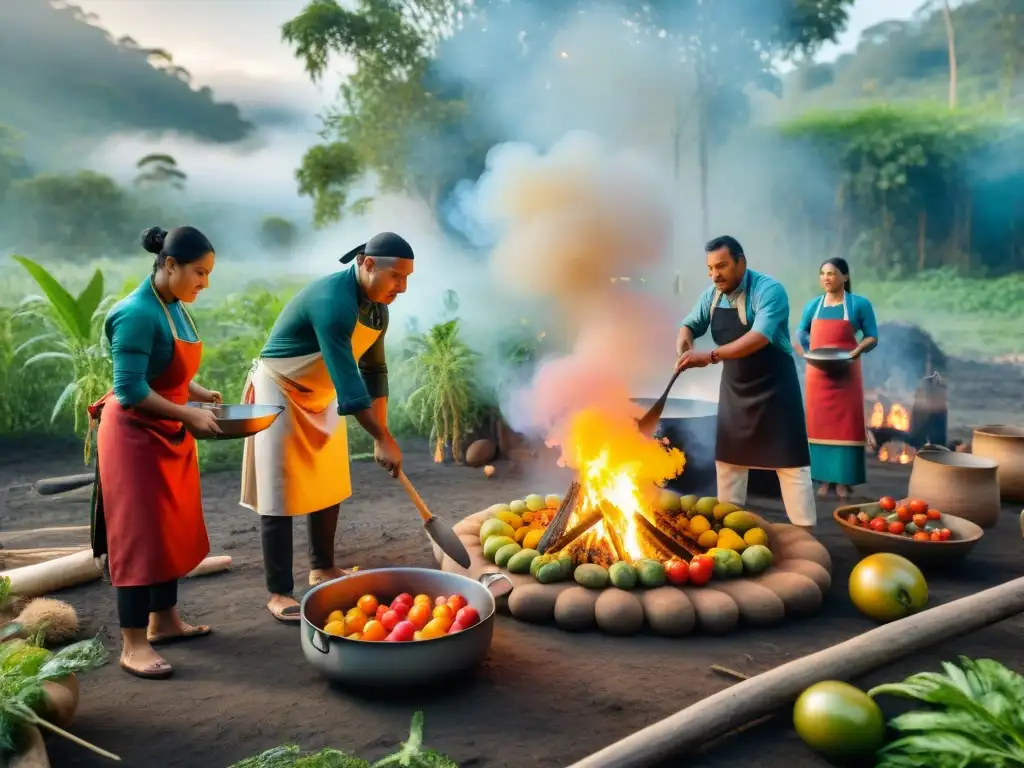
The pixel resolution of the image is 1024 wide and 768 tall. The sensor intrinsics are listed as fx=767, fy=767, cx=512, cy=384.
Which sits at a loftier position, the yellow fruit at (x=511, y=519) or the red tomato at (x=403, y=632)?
the yellow fruit at (x=511, y=519)

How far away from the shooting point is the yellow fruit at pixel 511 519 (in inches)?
188

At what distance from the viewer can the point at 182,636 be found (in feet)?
12.5

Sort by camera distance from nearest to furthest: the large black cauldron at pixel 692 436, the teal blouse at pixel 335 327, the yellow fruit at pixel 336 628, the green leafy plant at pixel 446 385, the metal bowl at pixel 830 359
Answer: the yellow fruit at pixel 336 628
the teal blouse at pixel 335 327
the large black cauldron at pixel 692 436
the metal bowl at pixel 830 359
the green leafy plant at pixel 446 385

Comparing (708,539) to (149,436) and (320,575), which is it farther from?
(149,436)

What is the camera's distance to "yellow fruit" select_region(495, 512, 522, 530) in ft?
15.7

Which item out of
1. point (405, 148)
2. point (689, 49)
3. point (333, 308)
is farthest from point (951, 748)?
point (405, 148)

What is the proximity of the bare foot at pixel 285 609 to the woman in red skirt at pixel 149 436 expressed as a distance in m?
0.68

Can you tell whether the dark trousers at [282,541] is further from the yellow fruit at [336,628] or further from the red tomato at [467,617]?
the red tomato at [467,617]

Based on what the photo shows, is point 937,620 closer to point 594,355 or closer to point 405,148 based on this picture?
point 594,355

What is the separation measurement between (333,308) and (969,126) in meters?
12.4

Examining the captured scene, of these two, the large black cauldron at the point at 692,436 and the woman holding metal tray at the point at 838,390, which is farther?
the woman holding metal tray at the point at 838,390

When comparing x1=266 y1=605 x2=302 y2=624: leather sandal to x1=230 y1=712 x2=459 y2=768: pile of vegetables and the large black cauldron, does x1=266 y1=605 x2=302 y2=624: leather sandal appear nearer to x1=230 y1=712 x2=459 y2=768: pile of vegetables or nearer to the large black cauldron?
x1=230 y1=712 x2=459 y2=768: pile of vegetables

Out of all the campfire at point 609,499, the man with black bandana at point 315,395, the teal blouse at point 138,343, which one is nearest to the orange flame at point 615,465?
the campfire at point 609,499

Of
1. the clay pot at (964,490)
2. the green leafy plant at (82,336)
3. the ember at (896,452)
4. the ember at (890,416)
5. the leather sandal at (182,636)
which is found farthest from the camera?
the ember at (890,416)
